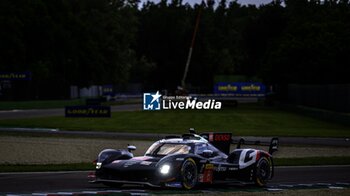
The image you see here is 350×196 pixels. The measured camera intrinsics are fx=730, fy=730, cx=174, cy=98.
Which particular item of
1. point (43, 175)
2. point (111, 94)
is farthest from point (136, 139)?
→ point (111, 94)

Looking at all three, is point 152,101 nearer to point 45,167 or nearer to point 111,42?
point 45,167

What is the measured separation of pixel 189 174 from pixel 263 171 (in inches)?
105

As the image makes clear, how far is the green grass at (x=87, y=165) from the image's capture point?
22.1 m

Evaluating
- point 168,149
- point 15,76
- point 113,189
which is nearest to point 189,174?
point 168,149

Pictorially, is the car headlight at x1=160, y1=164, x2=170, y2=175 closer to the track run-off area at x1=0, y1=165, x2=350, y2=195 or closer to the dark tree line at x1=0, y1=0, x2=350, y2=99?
the track run-off area at x1=0, y1=165, x2=350, y2=195

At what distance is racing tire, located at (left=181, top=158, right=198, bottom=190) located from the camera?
16.3 meters

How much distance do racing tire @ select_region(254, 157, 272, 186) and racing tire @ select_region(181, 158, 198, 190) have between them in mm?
2136

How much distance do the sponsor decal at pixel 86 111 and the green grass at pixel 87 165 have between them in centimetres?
2394

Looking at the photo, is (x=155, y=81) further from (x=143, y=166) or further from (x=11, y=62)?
(x=143, y=166)

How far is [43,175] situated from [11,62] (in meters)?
67.2

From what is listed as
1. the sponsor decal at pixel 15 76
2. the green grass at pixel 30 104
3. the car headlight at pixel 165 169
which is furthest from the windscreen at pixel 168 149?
the sponsor decal at pixel 15 76

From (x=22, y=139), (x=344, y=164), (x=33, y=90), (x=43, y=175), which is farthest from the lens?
(x=33, y=90)

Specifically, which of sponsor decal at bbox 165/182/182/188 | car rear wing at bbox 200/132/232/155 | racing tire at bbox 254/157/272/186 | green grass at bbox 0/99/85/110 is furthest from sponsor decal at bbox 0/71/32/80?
sponsor decal at bbox 165/182/182/188

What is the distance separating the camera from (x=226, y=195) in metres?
15.7
